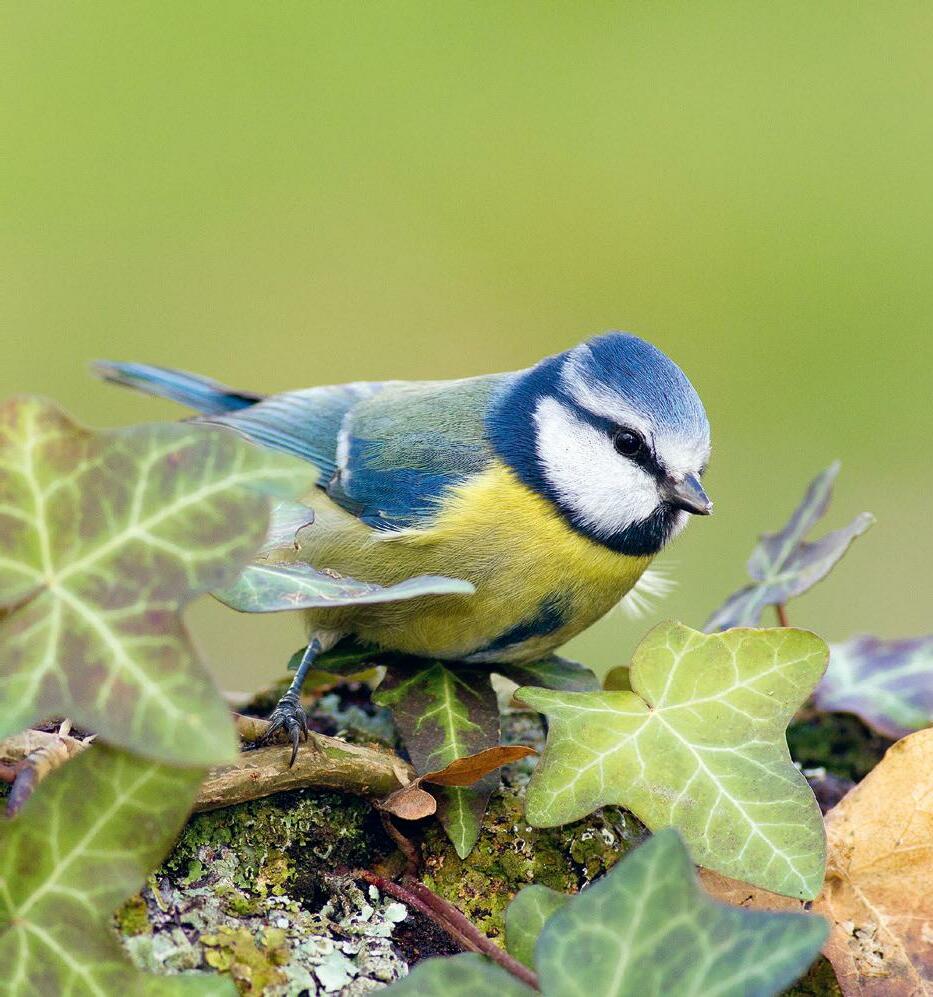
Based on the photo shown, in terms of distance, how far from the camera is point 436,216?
5238mm

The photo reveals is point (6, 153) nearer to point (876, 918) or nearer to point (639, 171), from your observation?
point (639, 171)

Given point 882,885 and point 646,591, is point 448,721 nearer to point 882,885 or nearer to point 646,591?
point 882,885

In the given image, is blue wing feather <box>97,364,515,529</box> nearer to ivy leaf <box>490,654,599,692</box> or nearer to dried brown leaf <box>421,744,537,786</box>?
ivy leaf <box>490,654,599,692</box>

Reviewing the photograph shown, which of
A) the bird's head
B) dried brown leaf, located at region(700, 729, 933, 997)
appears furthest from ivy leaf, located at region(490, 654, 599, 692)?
dried brown leaf, located at region(700, 729, 933, 997)

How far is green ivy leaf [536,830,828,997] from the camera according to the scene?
794mm

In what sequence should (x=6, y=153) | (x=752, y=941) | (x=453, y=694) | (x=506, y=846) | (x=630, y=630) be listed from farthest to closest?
(x=6, y=153), (x=630, y=630), (x=453, y=694), (x=506, y=846), (x=752, y=941)

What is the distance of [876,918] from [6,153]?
4751 mm

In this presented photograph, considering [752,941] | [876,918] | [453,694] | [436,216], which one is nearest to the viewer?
[752,941]

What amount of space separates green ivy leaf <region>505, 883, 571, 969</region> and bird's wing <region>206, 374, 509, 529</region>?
0.88 metres

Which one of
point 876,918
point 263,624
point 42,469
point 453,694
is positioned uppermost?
point 42,469

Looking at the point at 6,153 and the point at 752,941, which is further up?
the point at 752,941

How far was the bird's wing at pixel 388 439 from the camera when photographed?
1.86 m

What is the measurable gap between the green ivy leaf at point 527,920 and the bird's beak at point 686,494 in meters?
0.92

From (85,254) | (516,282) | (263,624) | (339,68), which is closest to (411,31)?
(339,68)
